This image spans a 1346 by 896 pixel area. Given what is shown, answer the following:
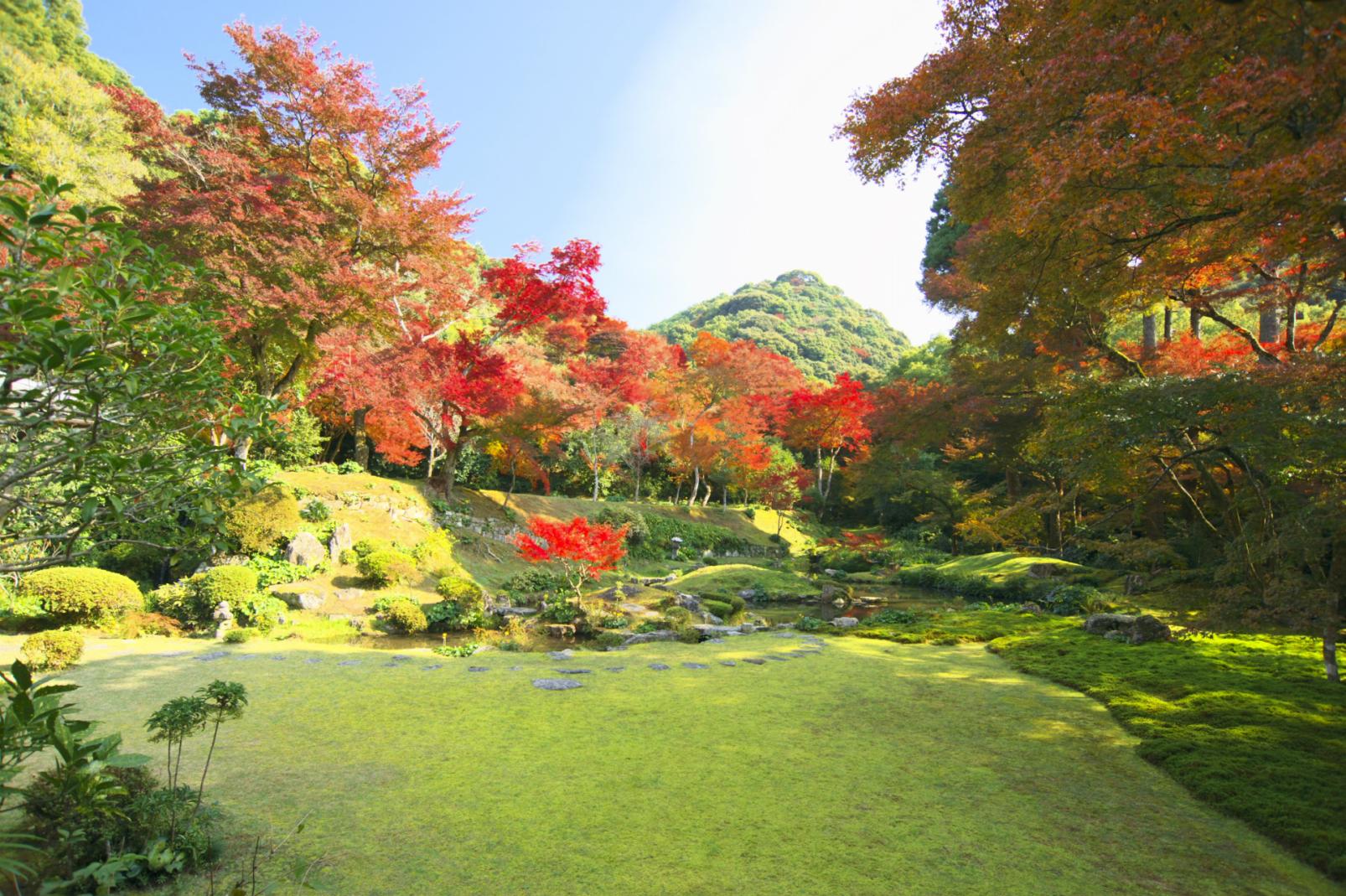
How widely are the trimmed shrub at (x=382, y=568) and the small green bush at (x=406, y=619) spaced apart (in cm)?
122

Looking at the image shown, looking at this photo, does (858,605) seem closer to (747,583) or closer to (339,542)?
(747,583)

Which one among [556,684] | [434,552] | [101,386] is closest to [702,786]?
[556,684]

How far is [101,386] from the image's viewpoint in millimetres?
1782

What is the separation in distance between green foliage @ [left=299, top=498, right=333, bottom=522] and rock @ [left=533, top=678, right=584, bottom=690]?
639 cm

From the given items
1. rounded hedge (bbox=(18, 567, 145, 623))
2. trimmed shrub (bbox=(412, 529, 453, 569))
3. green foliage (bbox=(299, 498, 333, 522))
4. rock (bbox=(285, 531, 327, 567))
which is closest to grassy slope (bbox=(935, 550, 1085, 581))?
trimmed shrub (bbox=(412, 529, 453, 569))

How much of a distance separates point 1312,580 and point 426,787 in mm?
6151

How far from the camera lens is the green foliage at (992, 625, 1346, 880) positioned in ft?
9.80

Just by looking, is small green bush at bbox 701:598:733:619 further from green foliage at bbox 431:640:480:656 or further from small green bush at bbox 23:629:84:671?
small green bush at bbox 23:629:84:671

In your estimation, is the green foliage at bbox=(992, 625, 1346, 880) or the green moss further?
the green moss

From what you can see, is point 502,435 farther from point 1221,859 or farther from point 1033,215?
point 1221,859

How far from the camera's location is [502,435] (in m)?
13.4

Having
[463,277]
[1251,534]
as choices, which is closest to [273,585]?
[463,277]

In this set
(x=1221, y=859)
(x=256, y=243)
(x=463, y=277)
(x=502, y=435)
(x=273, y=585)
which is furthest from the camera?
(x=502, y=435)

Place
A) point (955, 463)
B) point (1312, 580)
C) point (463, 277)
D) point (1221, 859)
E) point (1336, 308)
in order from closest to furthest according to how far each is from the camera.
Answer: point (1221, 859), point (1312, 580), point (1336, 308), point (463, 277), point (955, 463)
